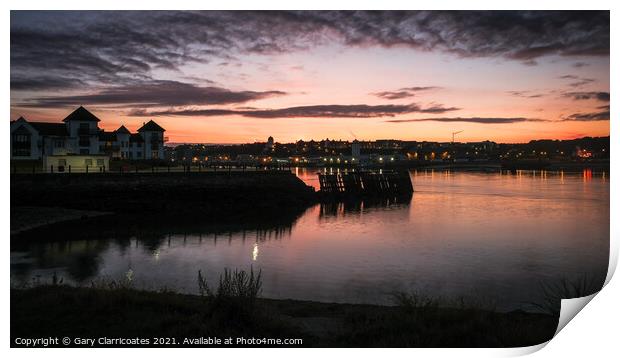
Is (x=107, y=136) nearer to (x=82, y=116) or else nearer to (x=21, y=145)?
(x=82, y=116)

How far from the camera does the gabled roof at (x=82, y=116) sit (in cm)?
5775

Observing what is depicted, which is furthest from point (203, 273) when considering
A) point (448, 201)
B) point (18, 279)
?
point (448, 201)

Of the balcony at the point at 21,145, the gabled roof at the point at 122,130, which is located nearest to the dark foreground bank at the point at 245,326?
the balcony at the point at 21,145

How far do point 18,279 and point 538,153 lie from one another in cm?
17907

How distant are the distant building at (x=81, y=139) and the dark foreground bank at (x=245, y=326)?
1483 inches

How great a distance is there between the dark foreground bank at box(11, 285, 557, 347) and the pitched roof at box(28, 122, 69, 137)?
50.9 meters

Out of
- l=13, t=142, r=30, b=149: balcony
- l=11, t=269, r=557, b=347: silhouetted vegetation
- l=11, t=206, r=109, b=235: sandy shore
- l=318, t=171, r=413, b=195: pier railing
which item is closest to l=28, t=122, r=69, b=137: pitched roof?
l=13, t=142, r=30, b=149: balcony

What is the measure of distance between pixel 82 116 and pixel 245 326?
57.3 m

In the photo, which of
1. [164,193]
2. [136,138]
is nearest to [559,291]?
[164,193]

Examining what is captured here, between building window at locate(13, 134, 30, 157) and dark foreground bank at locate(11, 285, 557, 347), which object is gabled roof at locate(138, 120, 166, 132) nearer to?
building window at locate(13, 134, 30, 157)

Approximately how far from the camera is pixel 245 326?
28.0ft

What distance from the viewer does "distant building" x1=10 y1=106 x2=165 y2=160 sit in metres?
50.3
